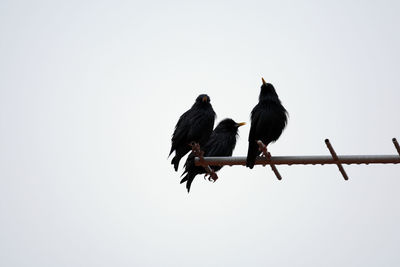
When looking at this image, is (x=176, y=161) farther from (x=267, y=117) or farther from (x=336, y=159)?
(x=336, y=159)

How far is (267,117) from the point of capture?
9156 millimetres

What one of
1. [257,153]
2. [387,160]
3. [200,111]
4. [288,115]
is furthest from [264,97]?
[387,160]

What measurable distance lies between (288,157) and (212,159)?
965mm

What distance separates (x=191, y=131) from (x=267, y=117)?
144 centimetres

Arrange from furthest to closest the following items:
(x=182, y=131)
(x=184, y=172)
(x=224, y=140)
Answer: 1. (x=224, y=140)
2. (x=184, y=172)
3. (x=182, y=131)

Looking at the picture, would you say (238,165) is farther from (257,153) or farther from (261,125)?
(261,125)

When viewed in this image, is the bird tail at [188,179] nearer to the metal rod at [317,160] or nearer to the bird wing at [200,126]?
the bird wing at [200,126]

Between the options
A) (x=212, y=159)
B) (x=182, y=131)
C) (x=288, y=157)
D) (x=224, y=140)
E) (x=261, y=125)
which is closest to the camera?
(x=288, y=157)

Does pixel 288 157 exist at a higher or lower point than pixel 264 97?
lower

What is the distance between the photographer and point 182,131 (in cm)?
1009

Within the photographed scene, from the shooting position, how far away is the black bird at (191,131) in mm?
9977

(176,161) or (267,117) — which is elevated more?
(267,117)

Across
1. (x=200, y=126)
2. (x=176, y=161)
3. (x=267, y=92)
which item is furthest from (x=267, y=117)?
(x=176, y=161)

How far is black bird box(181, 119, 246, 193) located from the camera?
428 inches
